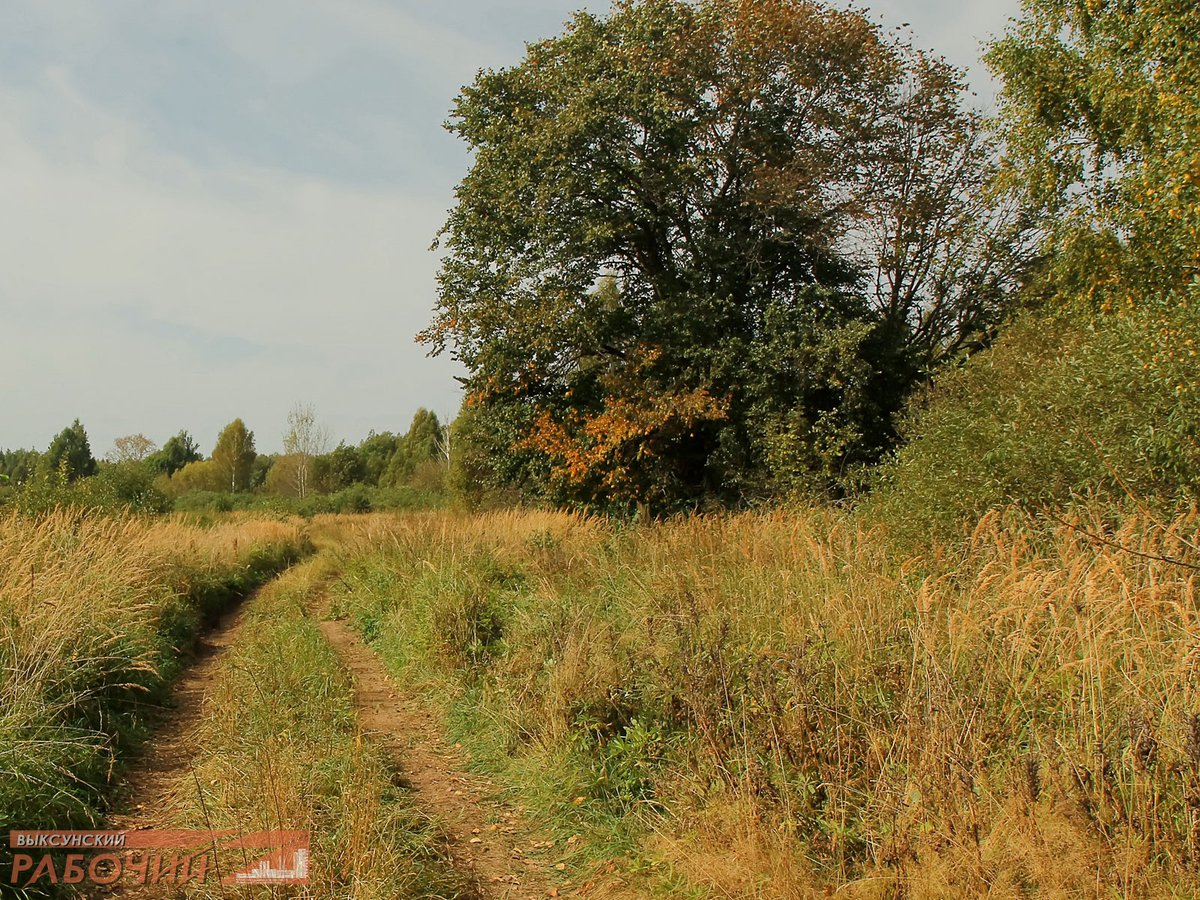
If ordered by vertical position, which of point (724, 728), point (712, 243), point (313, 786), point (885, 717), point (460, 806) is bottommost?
point (460, 806)

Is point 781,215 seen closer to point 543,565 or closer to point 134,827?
point 543,565

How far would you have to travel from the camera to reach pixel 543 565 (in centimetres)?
1056

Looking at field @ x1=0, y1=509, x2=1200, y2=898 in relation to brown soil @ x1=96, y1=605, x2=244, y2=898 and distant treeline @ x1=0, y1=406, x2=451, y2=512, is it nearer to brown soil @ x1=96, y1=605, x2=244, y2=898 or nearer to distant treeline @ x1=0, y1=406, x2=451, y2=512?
brown soil @ x1=96, y1=605, x2=244, y2=898

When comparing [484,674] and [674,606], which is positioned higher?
[674,606]

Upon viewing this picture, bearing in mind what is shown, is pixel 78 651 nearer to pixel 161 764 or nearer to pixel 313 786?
pixel 161 764

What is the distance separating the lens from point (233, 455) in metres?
65.6

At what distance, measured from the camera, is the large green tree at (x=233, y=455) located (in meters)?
65.2

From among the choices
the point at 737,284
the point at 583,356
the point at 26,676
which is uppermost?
the point at 737,284

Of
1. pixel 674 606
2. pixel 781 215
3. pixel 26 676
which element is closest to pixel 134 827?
pixel 26 676

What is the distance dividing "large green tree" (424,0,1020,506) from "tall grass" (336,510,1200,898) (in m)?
10.1

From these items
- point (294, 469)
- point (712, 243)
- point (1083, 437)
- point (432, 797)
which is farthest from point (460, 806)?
point (294, 469)

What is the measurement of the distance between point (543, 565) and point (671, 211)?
10.8 m

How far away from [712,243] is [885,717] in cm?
1522

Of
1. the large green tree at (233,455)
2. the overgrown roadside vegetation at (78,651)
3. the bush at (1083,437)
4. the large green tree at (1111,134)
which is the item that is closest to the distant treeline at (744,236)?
the large green tree at (1111,134)
